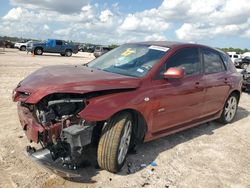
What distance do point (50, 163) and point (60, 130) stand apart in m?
0.43

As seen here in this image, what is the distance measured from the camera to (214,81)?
6266 millimetres

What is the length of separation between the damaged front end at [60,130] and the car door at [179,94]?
1.26 m

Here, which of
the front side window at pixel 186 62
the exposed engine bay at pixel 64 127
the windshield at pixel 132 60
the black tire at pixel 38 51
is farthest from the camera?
the black tire at pixel 38 51

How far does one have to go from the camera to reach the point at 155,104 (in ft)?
15.4

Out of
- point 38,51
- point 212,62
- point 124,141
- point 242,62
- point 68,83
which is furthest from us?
point 38,51

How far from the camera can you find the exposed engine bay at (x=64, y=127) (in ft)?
12.4

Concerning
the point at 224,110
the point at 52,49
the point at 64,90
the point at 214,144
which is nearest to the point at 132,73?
the point at 64,90

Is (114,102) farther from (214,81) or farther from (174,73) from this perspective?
(214,81)

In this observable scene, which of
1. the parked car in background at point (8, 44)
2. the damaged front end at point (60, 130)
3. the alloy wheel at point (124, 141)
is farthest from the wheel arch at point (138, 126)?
the parked car in background at point (8, 44)

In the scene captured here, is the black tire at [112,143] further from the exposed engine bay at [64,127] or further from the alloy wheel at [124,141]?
the exposed engine bay at [64,127]

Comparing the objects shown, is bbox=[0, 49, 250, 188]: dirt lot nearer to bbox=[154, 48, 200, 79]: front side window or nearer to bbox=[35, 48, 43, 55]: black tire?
bbox=[154, 48, 200, 79]: front side window

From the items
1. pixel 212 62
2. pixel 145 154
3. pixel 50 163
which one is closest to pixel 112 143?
pixel 50 163

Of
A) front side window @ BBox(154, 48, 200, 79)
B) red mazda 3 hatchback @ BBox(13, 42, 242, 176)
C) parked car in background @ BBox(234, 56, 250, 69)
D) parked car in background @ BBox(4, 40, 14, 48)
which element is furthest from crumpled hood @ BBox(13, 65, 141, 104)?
parked car in background @ BBox(4, 40, 14, 48)

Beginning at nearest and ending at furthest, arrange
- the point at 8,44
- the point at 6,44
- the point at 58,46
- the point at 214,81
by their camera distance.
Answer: the point at 214,81
the point at 58,46
the point at 6,44
the point at 8,44
